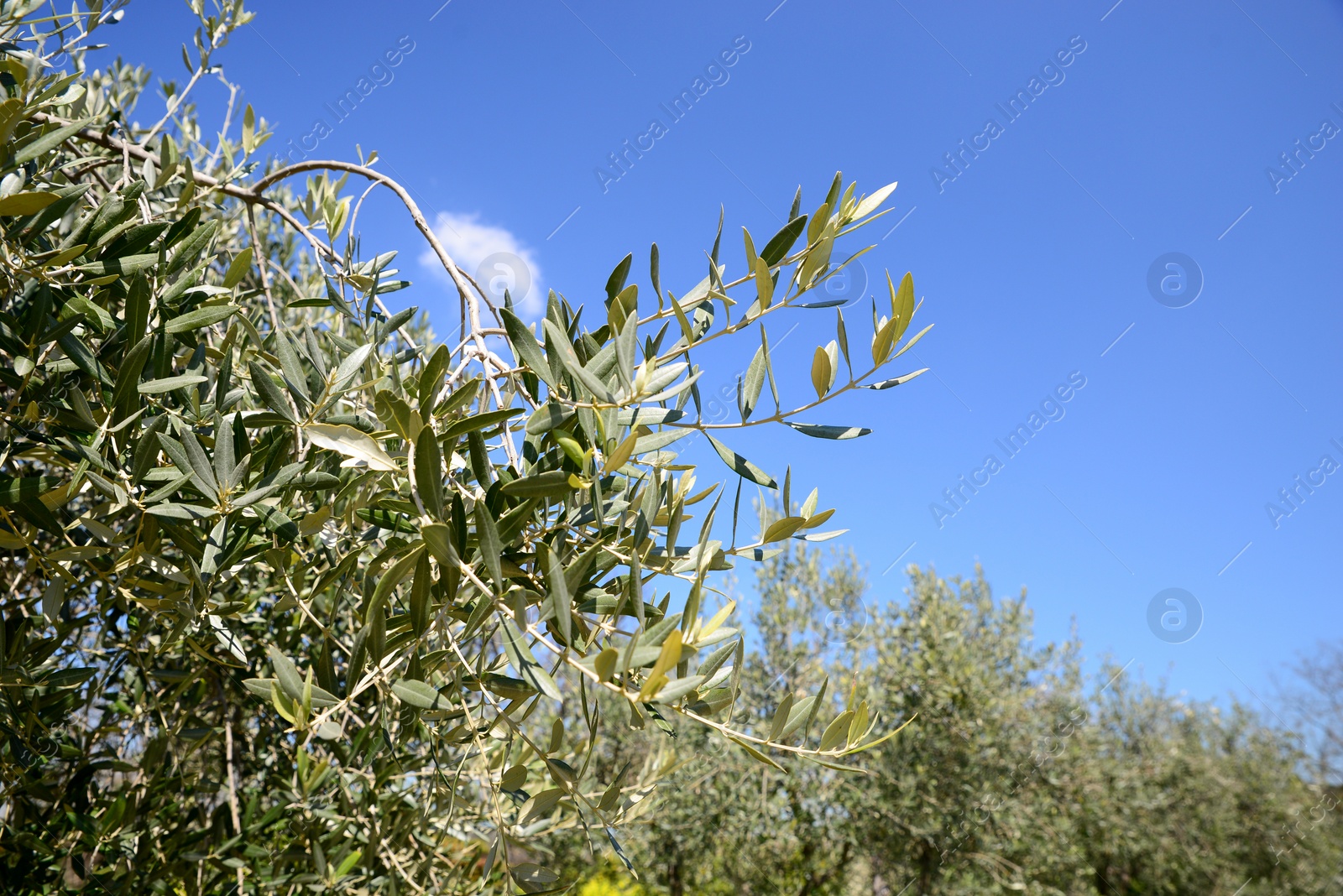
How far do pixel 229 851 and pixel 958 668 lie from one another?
8247 millimetres

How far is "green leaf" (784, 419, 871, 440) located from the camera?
3.58 ft

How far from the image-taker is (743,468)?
44.6 inches

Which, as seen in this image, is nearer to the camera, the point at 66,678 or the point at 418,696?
the point at 418,696

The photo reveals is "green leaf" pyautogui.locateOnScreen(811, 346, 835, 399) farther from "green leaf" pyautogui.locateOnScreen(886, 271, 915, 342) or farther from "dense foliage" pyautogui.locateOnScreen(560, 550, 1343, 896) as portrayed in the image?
"dense foliage" pyautogui.locateOnScreen(560, 550, 1343, 896)

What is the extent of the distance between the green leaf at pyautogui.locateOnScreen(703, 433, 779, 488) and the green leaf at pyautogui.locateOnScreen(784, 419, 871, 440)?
89 mm

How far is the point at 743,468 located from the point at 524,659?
1.38 feet

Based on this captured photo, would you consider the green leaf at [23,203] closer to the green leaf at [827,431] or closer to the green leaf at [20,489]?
the green leaf at [20,489]

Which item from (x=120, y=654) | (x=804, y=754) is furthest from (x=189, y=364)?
(x=120, y=654)

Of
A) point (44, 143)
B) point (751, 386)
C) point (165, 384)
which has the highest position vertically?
point (751, 386)

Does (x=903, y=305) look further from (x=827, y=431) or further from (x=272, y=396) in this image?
(x=272, y=396)

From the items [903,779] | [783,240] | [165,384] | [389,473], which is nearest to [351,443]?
[389,473]

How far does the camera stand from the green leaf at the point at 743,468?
3.67 ft

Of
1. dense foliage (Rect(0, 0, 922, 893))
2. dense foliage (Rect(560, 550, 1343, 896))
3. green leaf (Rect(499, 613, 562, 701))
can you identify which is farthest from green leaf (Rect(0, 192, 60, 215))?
dense foliage (Rect(560, 550, 1343, 896))

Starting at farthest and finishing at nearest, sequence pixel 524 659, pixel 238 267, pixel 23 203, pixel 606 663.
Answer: pixel 238 267
pixel 23 203
pixel 524 659
pixel 606 663
